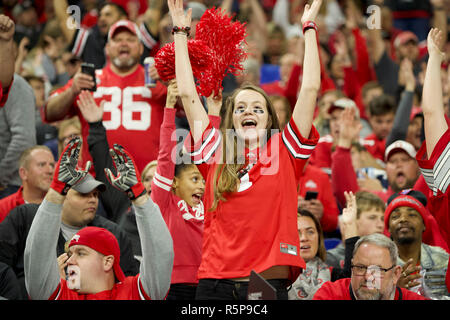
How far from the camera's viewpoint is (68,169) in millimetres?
4301

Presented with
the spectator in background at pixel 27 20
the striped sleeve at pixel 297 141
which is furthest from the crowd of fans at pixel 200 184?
the spectator in background at pixel 27 20

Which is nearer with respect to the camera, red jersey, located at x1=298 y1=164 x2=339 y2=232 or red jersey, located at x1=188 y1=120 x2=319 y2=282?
red jersey, located at x1=188 y1=120 x2=319 y2=282

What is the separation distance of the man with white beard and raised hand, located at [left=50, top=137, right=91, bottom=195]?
2.30 m

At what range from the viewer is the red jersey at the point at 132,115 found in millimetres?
6723

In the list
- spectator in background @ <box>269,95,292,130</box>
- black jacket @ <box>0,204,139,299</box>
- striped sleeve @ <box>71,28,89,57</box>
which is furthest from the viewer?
striped sleeve @ <box>71,28,89,57</box>

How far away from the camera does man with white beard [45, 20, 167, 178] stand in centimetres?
672

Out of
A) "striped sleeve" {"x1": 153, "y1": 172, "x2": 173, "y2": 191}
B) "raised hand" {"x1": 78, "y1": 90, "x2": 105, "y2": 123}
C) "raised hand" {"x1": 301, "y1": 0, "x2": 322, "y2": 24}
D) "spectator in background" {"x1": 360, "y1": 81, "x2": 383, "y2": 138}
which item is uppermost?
"spectator in background" {"x1": 360, "y1": 81, "x2": 383, "y2": 138}

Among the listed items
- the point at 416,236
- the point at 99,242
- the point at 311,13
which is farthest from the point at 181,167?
the point at 416,236

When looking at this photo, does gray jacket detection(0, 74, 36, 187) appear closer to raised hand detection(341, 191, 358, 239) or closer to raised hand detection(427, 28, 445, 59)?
raised hand detection(341, 191, 358, 239)

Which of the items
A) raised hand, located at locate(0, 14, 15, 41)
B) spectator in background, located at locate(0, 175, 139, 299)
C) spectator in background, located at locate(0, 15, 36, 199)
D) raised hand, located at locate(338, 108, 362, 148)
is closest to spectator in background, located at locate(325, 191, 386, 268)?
raised hand, located at locate(338, 108, 362, 148)

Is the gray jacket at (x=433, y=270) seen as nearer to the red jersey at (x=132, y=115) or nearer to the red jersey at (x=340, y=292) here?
the red jersey at (x=340, y=292)

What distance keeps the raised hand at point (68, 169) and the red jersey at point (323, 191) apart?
9.83 ft

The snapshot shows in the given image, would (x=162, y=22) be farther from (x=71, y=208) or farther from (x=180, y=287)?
(x=180, y=287)
